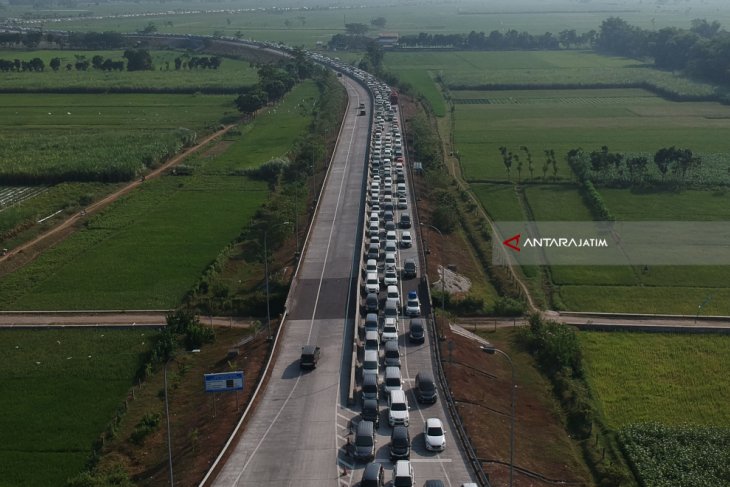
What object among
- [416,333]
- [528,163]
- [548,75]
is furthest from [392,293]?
[548,75]

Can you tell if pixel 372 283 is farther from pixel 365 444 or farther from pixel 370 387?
pixel 365 444

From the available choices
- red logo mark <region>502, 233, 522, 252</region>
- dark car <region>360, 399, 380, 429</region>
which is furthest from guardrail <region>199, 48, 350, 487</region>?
red logo mark <region>502, 233, 522, 252</region>

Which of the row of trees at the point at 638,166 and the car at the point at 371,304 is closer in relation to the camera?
the car at the point at 371,304

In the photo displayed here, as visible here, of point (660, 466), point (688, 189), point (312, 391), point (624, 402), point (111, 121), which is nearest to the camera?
point (660, 466)

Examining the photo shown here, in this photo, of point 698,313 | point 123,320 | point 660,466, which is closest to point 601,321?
point 698,313

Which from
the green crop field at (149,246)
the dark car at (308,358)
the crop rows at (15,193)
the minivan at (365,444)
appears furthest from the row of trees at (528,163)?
the minivan at (365,444)

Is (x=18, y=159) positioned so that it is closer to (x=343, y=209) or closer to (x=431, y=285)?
(x=343, y=209)

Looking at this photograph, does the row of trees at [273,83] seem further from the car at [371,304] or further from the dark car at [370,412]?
the dark car at [370,412]
